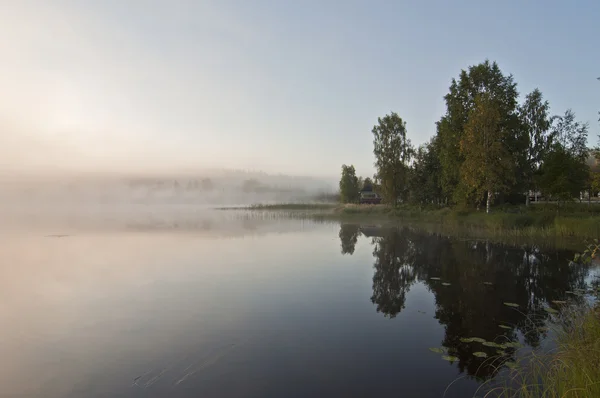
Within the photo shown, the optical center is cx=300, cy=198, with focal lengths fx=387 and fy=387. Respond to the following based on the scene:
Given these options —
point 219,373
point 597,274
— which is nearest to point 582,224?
point 597,274

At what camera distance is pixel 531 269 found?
17891 mm

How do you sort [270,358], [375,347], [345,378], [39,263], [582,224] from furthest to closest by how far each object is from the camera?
[582,224]
[39,263]
[375,347]
[270,358]
[345,378]

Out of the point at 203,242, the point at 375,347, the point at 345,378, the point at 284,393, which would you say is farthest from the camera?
the point at 203,242

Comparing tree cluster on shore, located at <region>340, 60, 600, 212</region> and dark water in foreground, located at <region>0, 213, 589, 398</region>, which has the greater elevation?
tree cluster on shore, located at <region>340, 60, 600, 212</region>

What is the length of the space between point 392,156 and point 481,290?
Answer: 53.8 meters

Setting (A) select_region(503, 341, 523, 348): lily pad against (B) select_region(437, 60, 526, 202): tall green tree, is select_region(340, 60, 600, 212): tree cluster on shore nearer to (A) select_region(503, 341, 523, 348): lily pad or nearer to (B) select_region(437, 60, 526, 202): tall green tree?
(B) select_region(437, 60, 526, 202): tall green tree

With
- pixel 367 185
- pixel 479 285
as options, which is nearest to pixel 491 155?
pixel 479 285

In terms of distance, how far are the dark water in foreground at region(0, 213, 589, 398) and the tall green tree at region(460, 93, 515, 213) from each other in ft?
55.1

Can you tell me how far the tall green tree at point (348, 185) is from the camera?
324 feet

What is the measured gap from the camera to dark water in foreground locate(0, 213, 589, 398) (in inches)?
285

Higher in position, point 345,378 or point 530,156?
point 530,156

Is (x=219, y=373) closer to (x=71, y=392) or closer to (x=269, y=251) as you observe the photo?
(x=71, y=392)

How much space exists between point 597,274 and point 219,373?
1682cm

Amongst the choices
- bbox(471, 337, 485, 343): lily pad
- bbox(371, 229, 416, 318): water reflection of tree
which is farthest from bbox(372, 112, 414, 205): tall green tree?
bbox(471, 337, 485, 343): lily pad
